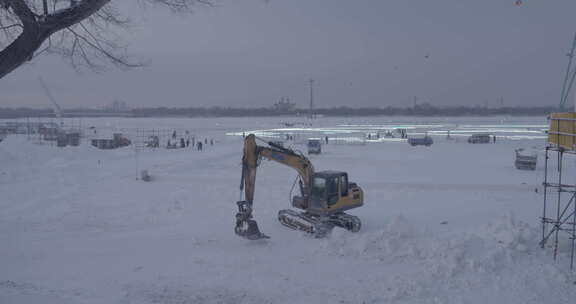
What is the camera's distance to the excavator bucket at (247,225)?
37.8 ft

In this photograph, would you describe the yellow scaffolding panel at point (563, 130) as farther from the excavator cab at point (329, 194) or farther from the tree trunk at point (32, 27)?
the tree trunk at point (32, 27)

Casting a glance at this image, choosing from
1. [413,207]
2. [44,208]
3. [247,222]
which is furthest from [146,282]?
[413,207]

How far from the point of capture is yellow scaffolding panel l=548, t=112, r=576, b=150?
29.4ft

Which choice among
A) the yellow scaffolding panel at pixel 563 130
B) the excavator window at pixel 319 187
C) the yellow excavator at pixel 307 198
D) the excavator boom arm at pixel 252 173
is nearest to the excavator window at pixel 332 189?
the yellow excavator at pixel 307 198

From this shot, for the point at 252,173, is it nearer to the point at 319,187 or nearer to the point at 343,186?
the point at 319,187

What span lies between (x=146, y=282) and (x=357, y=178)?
16.7m

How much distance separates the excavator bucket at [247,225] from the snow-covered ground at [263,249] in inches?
8.1

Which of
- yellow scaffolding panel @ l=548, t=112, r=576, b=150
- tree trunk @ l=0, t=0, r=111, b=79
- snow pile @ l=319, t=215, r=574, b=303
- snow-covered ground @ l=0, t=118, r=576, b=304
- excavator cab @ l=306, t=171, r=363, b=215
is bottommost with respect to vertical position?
snow-covered ground @ l=0, t=118, r=576, b=304

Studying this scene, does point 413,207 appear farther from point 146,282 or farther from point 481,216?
point 146,282

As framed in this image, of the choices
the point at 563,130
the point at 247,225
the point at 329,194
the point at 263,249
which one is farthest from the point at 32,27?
the point at 563,130

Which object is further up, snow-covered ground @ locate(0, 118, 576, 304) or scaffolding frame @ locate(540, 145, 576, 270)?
scaffolding frame @ locate(540, 145, 576, 270)

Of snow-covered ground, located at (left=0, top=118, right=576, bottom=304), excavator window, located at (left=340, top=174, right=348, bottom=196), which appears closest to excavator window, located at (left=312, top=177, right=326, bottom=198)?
excavator window, located at (left=340, top=174, right=348, bottom=196)

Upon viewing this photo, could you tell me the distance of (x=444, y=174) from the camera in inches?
1005

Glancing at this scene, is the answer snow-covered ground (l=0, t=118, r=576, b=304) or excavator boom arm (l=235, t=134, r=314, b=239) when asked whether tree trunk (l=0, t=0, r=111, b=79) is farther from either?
excavator boom arm (l=235, t=134, r=314, b=239)
